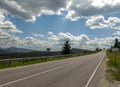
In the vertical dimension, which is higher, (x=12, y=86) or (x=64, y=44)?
(x=64, y=44)

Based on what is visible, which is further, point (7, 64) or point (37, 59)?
point (37, 59)

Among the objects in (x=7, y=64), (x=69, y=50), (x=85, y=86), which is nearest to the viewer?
(x=85, y=86)

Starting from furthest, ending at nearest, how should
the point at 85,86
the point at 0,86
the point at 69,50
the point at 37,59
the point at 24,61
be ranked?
1. the point at 69,50
2. the point at 37,59
3. the point at 24,61
4. the point at 85,86
5. the point at 0,86

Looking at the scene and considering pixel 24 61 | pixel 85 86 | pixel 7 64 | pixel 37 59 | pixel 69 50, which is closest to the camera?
pixel 85 86

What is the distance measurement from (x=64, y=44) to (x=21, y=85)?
8871 cm

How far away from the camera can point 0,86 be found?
429 inches

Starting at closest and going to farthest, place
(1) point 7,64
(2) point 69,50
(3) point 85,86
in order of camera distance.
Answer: (3) point 85,86 < (1) point 7,64 < (2) point 69,50

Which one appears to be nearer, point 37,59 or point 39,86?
point 39,86

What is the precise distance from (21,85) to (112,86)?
4941 mm

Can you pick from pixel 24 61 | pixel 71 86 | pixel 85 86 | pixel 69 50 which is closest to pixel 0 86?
pixel 71 86

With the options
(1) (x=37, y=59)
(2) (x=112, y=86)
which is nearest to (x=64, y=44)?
(1) (x=37, y=59)

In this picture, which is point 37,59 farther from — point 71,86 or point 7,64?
point 71,86

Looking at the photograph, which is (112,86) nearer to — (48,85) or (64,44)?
(48,85)

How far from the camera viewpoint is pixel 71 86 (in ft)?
37.8
